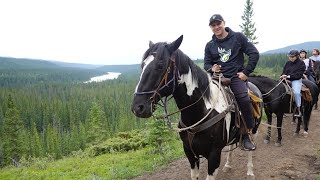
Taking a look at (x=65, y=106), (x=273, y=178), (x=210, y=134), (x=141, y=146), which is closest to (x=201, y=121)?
(x=210, y=134)

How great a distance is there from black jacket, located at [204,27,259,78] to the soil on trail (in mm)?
3140

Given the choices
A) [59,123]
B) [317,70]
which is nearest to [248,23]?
[317,70]

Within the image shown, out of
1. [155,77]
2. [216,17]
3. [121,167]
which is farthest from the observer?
[121,167]

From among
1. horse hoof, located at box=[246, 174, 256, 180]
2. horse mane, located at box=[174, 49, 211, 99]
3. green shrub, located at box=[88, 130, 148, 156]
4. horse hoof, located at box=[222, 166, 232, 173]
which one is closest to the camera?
horse mane, located at box=[174, 49, 211, 99]

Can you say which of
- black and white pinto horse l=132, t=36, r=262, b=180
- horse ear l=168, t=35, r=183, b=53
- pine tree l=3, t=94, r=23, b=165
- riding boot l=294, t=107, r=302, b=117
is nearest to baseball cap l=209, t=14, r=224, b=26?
black and white pinto horse l=132, t=36, r=262, b=180

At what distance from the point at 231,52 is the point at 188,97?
1.36m

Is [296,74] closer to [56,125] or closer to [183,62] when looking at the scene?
[183,62]

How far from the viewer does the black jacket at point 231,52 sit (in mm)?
4836

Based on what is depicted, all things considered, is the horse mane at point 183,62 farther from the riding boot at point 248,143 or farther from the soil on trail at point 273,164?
the soil on trail at point 273,164

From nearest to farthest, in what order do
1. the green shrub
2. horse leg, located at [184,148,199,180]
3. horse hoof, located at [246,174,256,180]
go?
horse leg, located at [184,148,199,180] → horse hoof, located at [246,174,256,180] → the green shrub

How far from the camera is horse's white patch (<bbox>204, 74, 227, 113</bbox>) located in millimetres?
4398

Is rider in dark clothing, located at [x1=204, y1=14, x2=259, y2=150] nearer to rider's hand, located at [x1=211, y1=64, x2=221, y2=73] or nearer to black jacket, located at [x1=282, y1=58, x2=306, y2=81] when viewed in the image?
rider's hand, located at [x1=211, y1=64, x2=221, y2=73]

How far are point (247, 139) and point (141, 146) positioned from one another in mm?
11096

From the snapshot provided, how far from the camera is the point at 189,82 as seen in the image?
157 inches
